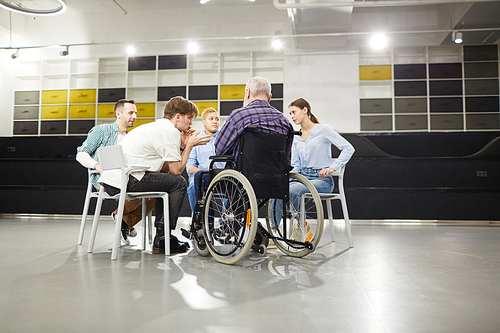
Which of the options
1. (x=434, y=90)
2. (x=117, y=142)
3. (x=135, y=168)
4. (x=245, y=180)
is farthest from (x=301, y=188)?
(x=434, y=90)

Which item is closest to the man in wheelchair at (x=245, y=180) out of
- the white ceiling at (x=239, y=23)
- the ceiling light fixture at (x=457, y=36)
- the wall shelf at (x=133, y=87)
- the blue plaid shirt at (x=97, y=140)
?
the blue plaid shirt at (x=97, y=140)

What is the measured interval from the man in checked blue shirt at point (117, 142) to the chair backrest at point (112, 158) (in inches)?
16.9

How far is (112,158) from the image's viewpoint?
7.11 ft

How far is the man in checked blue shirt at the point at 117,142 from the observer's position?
274cm

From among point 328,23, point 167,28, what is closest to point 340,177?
point 328,23

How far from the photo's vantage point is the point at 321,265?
201cm

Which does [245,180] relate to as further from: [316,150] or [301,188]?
[316,150]

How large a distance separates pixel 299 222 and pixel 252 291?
3.32ft

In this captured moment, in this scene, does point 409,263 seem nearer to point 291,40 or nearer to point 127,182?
point 127,182

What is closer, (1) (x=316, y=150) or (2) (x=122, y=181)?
(2) (x=122, y=181)

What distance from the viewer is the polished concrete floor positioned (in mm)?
1096

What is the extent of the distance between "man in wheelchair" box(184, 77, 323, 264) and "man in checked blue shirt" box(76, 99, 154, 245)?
791mm

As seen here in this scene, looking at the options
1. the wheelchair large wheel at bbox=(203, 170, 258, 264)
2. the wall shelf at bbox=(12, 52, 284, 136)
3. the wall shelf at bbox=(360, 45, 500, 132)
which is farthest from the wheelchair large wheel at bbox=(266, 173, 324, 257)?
the wall shelf at bbox=(360, 45, 500, 132)

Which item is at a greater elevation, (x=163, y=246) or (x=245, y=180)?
(x=245, y=180)
